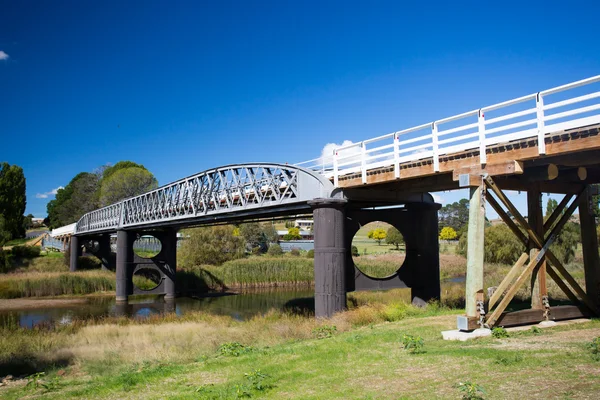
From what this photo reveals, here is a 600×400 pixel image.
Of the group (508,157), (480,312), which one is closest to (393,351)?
(480,312)

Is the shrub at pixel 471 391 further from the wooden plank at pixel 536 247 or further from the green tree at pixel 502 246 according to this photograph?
the green tree at pixel 502 246

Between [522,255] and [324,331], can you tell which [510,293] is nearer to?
[522,255]

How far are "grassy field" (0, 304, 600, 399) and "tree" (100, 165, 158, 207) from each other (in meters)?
64.1

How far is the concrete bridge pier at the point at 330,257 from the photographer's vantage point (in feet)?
65.2

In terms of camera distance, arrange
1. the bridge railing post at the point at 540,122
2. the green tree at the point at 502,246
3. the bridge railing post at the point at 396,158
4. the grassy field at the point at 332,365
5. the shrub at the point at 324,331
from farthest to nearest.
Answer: the green tree at the point at 502,246, the bridge railing post at the point at 396,158, the shrub at the point at 324,331, the bridge railing post at the point at 540,122, the grassy field at the point at 332,365

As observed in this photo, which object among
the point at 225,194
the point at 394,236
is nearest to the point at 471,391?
the point at 225,194

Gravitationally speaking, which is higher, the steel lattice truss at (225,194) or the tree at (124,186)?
the tree at (124,186)

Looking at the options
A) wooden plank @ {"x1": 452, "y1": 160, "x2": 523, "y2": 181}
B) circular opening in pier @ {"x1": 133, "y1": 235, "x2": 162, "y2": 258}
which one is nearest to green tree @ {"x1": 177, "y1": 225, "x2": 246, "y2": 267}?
circular opening in pier @ {"x1": 133, "y1": 235, "x2": 162, "y2": 258}

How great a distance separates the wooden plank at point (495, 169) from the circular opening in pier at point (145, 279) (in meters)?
44.0

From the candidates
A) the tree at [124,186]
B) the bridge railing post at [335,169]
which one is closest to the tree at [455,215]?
the tree at [124,186]

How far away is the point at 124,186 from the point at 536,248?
75152 millimetres

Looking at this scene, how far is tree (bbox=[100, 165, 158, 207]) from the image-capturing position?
79.1 metres

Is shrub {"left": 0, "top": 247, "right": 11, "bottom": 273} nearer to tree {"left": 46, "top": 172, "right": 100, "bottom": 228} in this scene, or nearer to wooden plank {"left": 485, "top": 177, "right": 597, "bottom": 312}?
tree {"left": 46, "top": 172, "right": 100, "bottom": 228}

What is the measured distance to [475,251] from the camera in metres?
12.9
